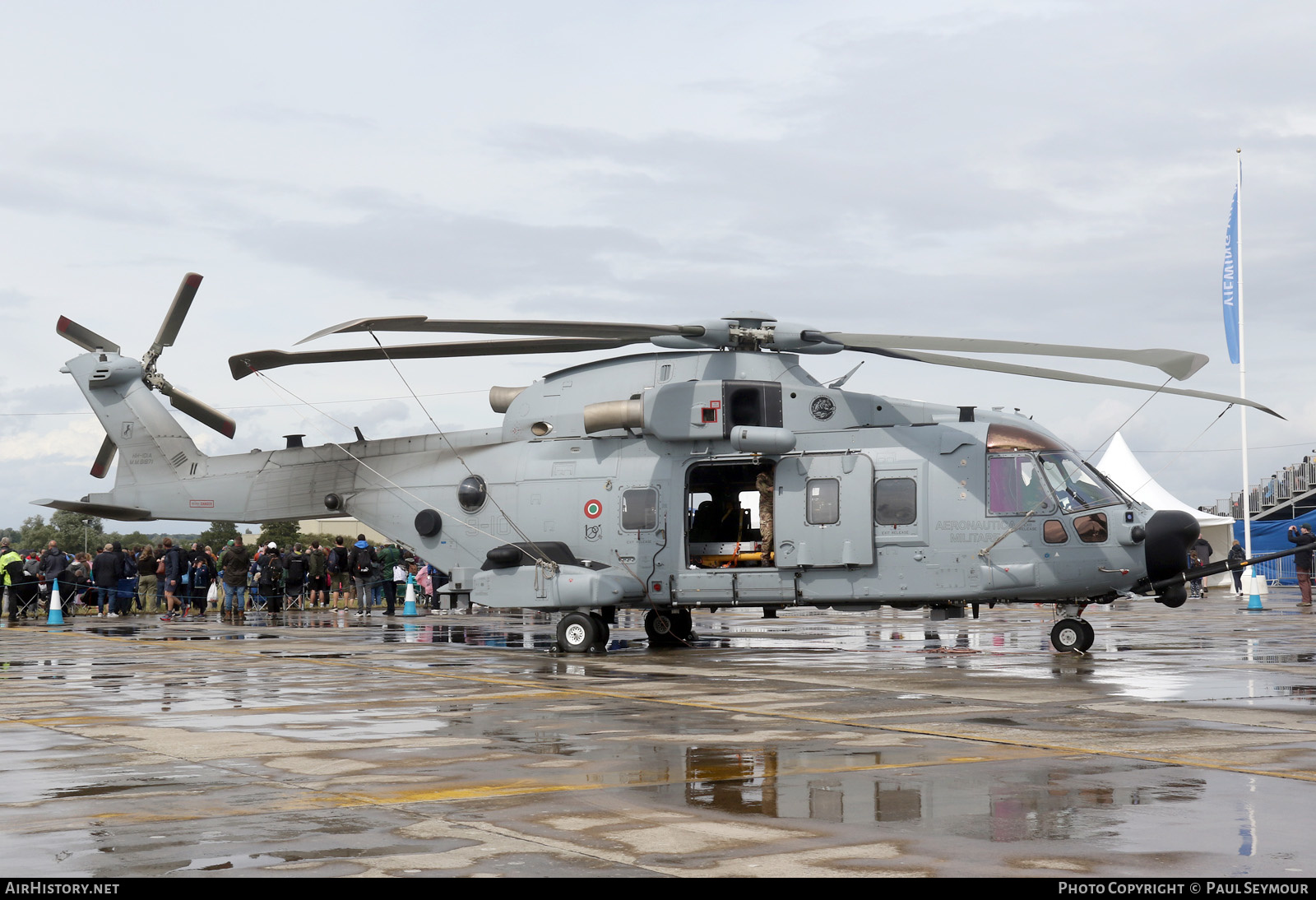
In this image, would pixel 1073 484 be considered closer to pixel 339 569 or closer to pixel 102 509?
pixel 102 509

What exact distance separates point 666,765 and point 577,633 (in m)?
9.48

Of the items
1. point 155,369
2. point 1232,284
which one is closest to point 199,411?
point 155,369

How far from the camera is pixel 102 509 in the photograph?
21484 mm

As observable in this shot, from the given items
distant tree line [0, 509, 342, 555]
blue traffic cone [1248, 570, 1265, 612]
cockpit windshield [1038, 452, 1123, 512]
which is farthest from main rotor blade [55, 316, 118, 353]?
distant tree line [0, 509, 342, 555]

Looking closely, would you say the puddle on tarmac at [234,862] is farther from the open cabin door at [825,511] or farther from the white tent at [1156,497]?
the white tent at [1156,497]

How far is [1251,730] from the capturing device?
928 centimetres

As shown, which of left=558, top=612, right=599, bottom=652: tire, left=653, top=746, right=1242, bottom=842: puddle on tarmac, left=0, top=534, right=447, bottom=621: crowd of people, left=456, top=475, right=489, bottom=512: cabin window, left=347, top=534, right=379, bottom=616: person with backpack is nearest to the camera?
left=653, top=746, right=1242, bottom=842: puddle on tarmac

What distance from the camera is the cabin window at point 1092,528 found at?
15656 millimetres

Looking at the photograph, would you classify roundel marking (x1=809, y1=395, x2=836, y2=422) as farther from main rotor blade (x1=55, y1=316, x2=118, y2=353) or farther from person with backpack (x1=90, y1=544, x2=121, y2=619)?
person with backpack (x1=90, y1=544, x2=121, y2=619)

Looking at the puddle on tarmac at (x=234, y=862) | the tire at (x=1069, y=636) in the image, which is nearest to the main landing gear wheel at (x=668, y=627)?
the tire at (x=1069, y=636)

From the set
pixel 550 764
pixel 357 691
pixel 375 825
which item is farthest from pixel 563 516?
pixel 375 825

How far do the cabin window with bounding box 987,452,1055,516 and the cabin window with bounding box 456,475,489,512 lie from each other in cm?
729

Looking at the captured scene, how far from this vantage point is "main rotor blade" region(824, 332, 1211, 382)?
533 inches

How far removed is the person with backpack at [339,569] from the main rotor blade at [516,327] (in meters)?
16.5
